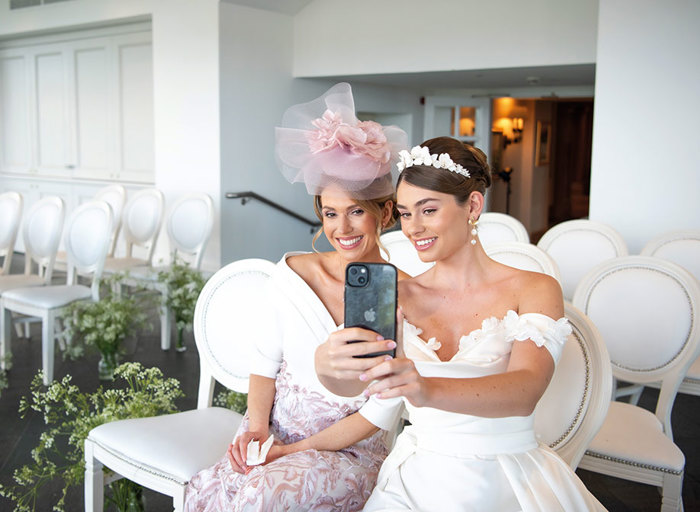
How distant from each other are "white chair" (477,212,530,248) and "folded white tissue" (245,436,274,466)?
7.38 feet

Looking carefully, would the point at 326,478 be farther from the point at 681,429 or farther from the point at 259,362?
the point at 681,429

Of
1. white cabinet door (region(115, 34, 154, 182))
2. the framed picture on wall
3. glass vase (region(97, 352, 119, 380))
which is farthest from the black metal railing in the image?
the framed picture on wall

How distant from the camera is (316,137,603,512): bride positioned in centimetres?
149

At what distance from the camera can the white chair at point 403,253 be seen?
2.97m

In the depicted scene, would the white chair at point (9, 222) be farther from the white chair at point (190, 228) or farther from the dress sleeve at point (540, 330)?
the dress sleeve at point (540, 330)

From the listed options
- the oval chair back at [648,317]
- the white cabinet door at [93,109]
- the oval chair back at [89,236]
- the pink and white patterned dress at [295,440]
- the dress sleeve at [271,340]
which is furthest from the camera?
the white cabinet door at [93,109]

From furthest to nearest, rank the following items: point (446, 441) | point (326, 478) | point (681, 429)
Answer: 1. point (681, 429)
2. point (326, 478)
3. point (446, 441)

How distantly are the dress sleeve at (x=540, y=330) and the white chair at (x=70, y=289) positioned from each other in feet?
11.7

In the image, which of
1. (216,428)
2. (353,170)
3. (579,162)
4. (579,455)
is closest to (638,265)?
(579,455)

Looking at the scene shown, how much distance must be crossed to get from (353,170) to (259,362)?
0.62m

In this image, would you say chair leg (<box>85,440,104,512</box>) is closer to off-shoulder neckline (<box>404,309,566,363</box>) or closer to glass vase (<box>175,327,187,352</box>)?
off-shoulder neckline (<box>404,309,566,363</box>)

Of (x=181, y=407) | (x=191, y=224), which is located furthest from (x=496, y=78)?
(x=181, y=407)

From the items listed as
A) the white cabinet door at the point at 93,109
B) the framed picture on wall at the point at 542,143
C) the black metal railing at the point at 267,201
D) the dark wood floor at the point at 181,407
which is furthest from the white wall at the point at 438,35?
the framed picture on wall at the point at 542,143

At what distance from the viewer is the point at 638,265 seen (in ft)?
8.82
